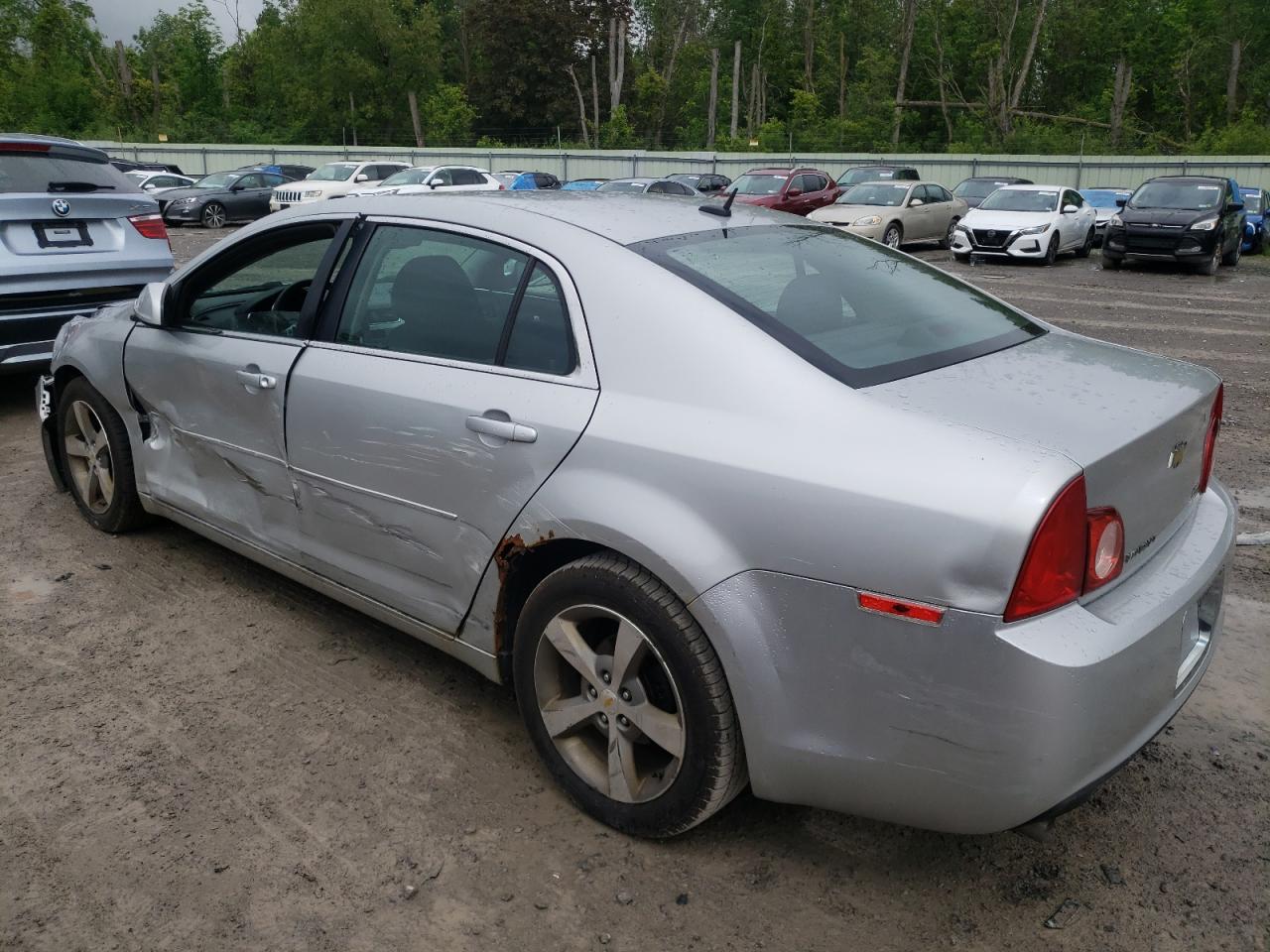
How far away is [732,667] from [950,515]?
2.01ft

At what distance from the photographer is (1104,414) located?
2434mm

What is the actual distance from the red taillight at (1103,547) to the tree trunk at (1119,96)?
51.2m

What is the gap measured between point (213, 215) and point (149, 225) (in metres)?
21.1

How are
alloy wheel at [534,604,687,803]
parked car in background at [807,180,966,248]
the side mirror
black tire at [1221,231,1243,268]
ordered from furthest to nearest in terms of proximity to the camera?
parked car in background at [807,180,966,248] < black tire at [1221,231,1243,268] < the side mirror < alloy wheel at [534,604,687,803]

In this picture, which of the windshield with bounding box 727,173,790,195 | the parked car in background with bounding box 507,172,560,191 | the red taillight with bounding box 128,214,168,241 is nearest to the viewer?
the red taillight with bounding box 128,214,168,241

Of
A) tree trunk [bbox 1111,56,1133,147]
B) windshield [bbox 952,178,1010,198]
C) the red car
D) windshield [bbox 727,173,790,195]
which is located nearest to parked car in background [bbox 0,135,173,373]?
the red car

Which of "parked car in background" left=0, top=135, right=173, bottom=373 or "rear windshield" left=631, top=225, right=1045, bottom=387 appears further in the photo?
"parked car in background" left=0, top=135, right=173, bottom=373

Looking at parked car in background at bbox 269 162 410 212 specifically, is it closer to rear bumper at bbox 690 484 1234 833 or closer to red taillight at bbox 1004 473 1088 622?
rear bumper at bbox 690 484 1234 833

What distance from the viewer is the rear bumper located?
209 centimetres

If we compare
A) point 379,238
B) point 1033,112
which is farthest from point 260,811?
point 1033,112

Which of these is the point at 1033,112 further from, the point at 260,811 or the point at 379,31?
the point at 260,811

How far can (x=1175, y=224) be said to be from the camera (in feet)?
58.4

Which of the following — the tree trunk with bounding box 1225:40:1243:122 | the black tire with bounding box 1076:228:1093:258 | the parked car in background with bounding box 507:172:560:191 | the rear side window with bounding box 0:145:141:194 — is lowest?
the black tire with bounding box 1076:228:1093:258

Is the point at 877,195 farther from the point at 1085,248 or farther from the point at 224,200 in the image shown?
the point at 224,200
